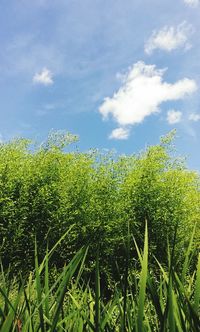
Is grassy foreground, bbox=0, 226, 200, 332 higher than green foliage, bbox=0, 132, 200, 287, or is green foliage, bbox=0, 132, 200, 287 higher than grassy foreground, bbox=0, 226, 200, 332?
green foliage, bbox=0, 132, 200, 287

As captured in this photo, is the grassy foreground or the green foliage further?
the green foliage

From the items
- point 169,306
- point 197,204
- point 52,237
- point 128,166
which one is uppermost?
point 128,166

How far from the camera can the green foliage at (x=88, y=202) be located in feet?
81.1

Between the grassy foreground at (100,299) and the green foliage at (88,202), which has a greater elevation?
the green foliage at (88,202)

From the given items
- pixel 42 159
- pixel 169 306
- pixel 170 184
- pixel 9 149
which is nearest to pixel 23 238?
pixel 42 159

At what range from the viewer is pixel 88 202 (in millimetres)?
26375

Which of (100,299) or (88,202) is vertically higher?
(88,202)

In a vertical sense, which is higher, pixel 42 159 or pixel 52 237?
pixel 42 159

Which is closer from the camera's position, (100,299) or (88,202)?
(100,299)

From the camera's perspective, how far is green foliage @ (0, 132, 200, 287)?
2473 centimetres

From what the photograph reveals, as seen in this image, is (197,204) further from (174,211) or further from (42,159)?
(42,159)

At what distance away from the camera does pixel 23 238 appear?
24578 mm

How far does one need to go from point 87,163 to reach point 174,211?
574 centimetres

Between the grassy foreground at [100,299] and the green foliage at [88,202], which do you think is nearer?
the grassy foreground at [100,299]
